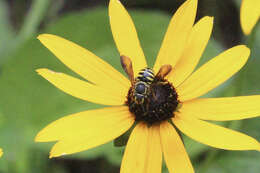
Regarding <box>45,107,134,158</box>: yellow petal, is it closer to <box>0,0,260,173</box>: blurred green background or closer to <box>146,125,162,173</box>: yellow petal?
<box>146,125,162,173</box>: yellow petal

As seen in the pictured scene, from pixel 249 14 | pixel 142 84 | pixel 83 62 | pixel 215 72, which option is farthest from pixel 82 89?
pixel 249 14

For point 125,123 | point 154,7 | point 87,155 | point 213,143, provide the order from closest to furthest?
point 213,143 < point 125,123 < point 87,155 < point 154,7

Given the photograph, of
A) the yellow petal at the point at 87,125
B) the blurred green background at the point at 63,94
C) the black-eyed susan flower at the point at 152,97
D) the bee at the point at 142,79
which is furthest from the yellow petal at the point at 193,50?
the blurred green background at the point at 63,94

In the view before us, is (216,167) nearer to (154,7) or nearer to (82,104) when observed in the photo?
(82,104)

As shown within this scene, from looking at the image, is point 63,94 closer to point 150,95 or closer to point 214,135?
point 150,95

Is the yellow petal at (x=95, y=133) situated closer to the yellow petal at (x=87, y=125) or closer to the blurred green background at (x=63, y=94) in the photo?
the yellow petal at (x=87, y=125)

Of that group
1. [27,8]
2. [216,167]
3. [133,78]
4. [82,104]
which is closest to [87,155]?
[82,104]

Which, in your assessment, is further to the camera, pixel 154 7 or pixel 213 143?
pixel 154 7
